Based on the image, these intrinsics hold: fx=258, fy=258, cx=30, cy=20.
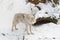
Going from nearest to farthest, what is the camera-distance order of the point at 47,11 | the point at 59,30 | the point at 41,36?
the point at 41,36 < the point at 59,30 < the point at 47,11

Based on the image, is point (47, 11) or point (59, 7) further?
point (59, 7)

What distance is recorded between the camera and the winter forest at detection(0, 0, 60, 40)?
275 inches

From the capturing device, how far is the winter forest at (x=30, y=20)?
6.98 m

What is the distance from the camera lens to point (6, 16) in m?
8.79

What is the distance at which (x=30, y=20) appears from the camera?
23.2 ft

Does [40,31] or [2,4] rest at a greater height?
[2,4]

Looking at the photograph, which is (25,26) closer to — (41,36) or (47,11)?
(41,36)

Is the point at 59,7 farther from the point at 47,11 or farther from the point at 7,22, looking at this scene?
the point at 7,22

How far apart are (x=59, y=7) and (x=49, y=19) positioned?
1421 millimetres

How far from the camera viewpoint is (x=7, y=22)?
8219mm

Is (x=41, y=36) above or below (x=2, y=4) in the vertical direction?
below

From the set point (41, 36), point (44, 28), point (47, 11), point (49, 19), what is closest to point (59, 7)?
point (47, 11)

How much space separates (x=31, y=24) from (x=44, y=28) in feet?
1.58

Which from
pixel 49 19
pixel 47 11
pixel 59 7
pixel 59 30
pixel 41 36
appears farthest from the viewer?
pixel 59 7
